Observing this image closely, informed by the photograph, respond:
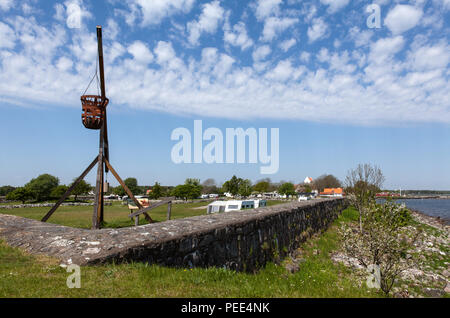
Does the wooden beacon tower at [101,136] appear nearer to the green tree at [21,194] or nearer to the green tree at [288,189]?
the green tree at [21,194]

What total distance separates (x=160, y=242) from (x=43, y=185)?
5931 cm

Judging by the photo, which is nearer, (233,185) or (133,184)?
(233,185)

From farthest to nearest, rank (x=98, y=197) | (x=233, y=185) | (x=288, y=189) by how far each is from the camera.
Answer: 1. (x=288, y=189)
2. (x=233, y=185)
3. (x=98, y=197)

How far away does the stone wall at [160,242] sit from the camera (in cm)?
400

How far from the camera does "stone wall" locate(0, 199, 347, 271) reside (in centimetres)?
400

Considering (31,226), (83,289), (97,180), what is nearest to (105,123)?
(97,180)

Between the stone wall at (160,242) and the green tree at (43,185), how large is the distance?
52554 millimetres

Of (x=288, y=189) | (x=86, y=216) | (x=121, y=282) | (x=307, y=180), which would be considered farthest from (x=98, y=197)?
(x=307, y=180)

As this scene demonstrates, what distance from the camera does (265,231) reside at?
793cm

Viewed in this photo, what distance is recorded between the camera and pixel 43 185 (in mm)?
53219

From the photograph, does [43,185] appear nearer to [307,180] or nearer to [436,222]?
[436,222]

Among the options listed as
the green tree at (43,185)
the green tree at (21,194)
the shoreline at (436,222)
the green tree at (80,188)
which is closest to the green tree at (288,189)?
the shoreline at (436,222)

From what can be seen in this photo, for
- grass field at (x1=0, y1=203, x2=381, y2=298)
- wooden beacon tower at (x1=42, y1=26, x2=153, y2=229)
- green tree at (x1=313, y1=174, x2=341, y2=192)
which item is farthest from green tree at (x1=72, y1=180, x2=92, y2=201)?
green tree at (x1=313, y1=174, x2=341, y2=192)
